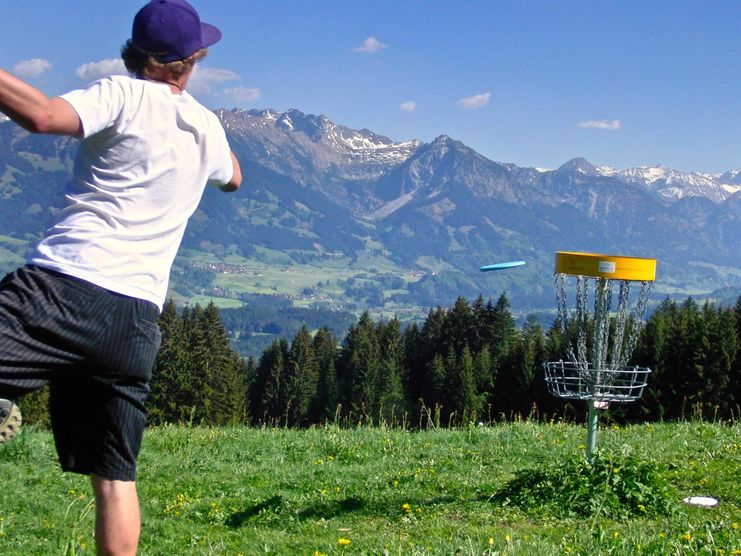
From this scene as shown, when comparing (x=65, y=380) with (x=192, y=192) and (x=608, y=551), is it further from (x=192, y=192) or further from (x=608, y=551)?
(x=608, y=551)

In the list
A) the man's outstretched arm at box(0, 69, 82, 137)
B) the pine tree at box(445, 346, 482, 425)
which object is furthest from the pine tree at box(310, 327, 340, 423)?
the man's outstretched arm at box(0, 69, 82, 137)

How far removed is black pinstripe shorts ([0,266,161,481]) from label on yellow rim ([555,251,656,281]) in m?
4.98

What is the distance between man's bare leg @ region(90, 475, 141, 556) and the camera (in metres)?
3.41

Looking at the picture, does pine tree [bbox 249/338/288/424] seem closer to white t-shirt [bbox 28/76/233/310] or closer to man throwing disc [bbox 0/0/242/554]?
man throwing disc [bbox 0/0/242/554]

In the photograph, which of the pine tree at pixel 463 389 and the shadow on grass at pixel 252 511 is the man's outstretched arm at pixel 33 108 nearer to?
the shadow on grass at pixel 252 511

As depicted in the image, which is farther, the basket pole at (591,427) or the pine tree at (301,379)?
the pine tree at (301,379)

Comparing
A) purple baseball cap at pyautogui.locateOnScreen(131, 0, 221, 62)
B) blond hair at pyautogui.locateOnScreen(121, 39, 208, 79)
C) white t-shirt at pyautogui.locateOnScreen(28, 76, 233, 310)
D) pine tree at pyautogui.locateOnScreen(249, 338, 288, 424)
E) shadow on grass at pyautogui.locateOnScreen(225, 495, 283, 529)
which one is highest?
purple baseball cap at pyautogui.locateOnScreen(131, 0, 221, 62)

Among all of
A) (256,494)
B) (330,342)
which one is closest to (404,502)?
(256,494)

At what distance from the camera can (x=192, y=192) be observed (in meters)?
3.57

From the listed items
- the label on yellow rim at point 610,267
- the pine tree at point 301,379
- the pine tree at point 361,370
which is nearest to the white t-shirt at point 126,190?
the label on yellow rim at point 610,267

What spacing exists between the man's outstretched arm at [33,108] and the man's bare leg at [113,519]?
4.56 ft

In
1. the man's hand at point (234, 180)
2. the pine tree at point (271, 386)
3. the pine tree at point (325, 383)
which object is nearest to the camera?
the man's hand at point (234, 180)

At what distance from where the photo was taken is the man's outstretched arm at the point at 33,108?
2820 mm

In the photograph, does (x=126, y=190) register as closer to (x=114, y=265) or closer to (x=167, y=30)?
(x=114, y=265)
